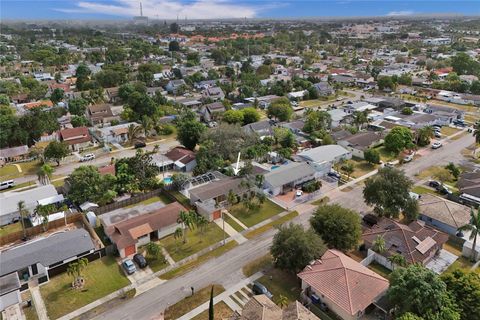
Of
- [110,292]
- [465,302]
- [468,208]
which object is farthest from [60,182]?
[468,208]

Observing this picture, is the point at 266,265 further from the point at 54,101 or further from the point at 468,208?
the point at 54,101

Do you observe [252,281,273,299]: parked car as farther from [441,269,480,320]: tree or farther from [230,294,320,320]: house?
[441,269,480,320]: tree

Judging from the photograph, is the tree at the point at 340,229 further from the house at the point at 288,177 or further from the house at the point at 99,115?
the house at the point at 99,115

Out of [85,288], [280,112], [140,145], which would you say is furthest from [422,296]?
[280,112]

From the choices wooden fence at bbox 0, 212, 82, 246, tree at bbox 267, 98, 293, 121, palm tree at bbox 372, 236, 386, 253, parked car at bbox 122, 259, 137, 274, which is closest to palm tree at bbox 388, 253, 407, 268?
palm tree at bbox 372, 236, 386, 253

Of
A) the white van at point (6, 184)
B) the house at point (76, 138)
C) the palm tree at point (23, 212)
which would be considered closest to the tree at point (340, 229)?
the palm tree at point (23, 212)

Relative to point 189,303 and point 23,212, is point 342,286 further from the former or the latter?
point 23,212
